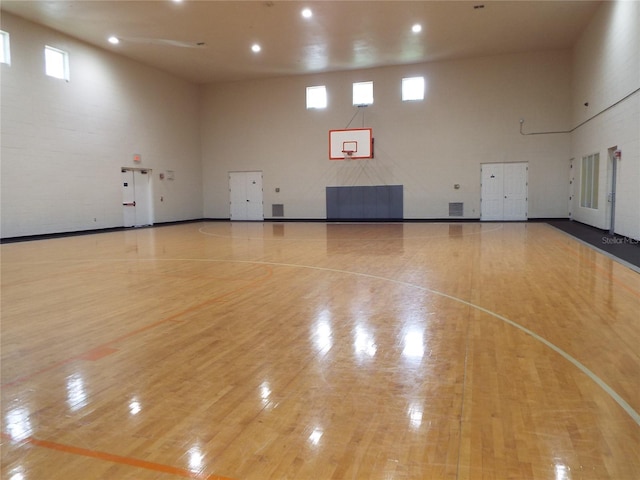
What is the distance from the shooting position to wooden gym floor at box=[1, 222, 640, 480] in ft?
7.98

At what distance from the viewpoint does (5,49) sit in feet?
44.0

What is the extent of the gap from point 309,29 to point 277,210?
906 cm

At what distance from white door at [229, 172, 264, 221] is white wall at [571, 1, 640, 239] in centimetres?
1336

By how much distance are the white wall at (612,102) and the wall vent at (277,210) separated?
12.2 m

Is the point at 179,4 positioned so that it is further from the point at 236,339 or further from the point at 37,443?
the point at 37,443

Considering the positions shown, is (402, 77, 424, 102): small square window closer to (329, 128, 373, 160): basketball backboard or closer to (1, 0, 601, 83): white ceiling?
(1, 0, 601, 83): white ceiling

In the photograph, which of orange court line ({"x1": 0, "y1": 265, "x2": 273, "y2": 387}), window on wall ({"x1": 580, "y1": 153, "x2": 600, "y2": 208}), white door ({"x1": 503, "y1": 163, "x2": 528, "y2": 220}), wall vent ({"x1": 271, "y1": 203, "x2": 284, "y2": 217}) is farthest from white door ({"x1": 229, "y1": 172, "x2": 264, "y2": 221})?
orange court line ({"x1": 0, "y1": 265, "x2": 273, "y2": 387})

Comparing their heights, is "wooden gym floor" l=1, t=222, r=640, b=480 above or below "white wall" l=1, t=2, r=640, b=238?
below

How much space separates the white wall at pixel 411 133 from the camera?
18.5 metres

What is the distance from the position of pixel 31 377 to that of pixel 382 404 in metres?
2.66

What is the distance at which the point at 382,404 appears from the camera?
3043 mm

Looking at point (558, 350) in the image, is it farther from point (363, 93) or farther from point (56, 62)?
point (363, 93)

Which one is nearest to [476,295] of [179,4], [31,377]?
[31,377]

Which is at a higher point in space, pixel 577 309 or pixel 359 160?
pixel 359 160
